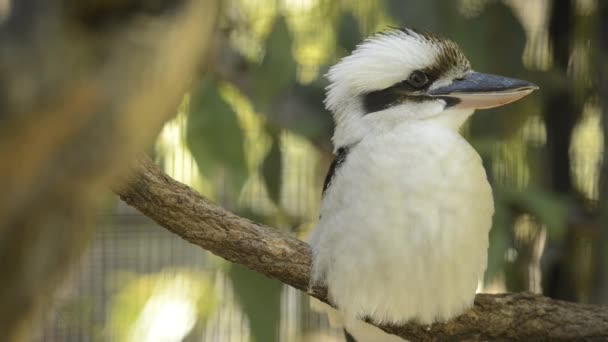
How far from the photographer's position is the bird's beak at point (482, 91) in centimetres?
120

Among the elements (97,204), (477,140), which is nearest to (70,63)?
(97,204)

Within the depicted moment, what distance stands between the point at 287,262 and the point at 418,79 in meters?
0.32

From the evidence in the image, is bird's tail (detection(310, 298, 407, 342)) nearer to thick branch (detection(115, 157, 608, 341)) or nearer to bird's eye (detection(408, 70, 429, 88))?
thick branch (detection(115, 157, 608, 341))

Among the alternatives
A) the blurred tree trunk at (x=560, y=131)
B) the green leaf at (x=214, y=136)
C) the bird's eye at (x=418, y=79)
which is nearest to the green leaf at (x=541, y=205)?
the blurred tree trunk at (x=560, y=131)

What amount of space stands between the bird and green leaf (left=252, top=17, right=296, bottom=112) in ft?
1.60

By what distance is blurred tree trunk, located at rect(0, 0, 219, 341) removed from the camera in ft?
1.47

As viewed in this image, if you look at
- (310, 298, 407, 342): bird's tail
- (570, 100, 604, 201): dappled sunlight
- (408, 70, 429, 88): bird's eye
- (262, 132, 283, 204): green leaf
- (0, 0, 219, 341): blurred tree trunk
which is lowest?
(310, 298, 407, 342): bird's tail

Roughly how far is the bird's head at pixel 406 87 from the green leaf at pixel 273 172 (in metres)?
0.63

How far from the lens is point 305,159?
2.34m

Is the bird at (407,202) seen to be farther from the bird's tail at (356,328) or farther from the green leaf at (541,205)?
the green leaf at (541,205)

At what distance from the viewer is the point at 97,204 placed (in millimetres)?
489

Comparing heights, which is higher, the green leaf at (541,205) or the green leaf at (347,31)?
the green leaf at (347,31)

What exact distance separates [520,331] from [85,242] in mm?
883

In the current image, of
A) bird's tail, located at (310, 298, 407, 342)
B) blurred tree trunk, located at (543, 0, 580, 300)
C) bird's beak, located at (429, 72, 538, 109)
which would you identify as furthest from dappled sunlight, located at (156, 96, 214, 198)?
blurred tree trunk, located at (543, 0, 580, 300)
